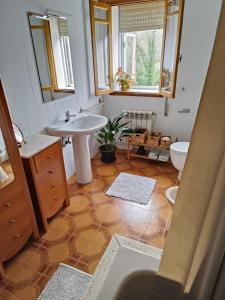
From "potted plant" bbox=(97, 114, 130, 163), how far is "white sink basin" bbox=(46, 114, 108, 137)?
460 mm

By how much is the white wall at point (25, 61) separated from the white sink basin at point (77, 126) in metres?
0.11

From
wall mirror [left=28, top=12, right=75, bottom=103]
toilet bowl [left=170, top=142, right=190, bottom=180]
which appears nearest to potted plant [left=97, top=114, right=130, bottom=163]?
wall mirror [left=28, top=12, right=75, bottom=103]

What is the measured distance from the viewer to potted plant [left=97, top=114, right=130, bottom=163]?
282 cm

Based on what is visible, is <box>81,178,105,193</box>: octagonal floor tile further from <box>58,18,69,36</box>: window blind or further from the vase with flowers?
<box>58,18,69,36</box>: window blind

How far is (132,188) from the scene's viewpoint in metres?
2.40

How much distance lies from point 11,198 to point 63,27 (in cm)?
179

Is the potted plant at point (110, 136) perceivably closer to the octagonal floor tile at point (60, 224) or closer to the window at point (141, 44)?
the window at point (141, 44)

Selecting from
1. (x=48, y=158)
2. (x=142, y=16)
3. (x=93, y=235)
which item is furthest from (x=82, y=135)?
(x=142, y=16)

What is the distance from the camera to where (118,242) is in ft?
3.92

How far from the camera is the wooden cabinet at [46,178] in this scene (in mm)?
1574

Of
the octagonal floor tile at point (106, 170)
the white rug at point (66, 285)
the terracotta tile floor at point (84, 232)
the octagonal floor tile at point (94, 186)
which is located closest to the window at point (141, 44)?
the octagonal floor tile at point (106, 170)

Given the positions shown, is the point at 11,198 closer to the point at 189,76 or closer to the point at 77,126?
the point at 77,126

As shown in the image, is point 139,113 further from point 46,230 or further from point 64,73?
point 46,230

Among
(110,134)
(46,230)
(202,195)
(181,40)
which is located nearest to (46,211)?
(46,230)
